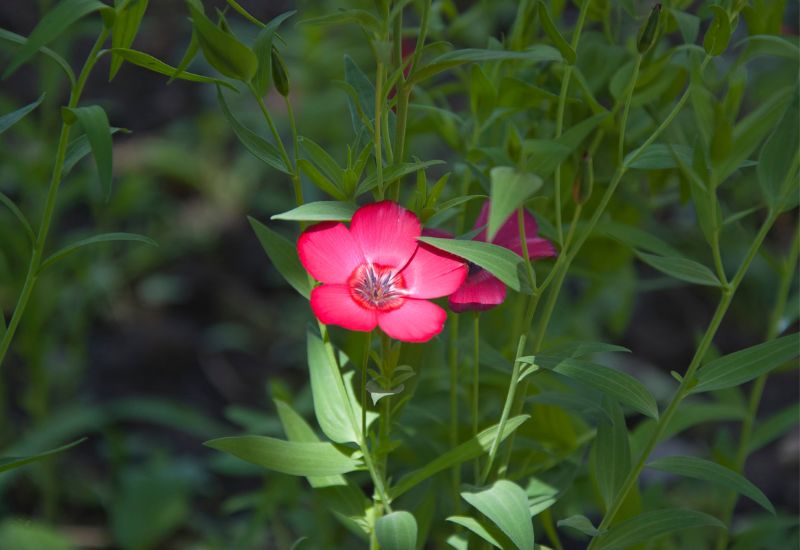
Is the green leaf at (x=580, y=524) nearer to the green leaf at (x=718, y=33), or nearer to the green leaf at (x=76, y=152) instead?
the green leaf at (x=718, y=33)

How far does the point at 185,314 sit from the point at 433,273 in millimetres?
1447

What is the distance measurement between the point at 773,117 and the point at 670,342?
132cm

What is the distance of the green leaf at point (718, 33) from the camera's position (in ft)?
2.19

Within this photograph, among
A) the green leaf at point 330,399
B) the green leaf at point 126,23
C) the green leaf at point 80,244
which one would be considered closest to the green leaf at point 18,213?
the green leaf at point 80,244

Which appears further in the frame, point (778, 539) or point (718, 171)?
point (778, 539)

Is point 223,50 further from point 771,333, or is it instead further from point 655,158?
point 771,333

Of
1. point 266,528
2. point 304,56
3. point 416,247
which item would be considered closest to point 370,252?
point 416,247

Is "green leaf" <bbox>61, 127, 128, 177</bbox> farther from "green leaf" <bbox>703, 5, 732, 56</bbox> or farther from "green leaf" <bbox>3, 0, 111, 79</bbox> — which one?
"green leaf" <bbox>703, 5, 732, 56</bbox>

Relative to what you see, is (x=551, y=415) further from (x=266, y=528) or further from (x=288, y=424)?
(x=266, y=528)

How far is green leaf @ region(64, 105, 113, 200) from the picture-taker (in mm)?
646

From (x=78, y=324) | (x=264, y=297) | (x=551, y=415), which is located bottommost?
(x=264, y=297)

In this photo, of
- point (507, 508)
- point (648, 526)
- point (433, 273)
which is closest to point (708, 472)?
point (648, 526)

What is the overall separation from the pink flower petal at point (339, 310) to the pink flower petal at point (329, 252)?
20 millimetres

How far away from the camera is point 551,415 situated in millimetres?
974
